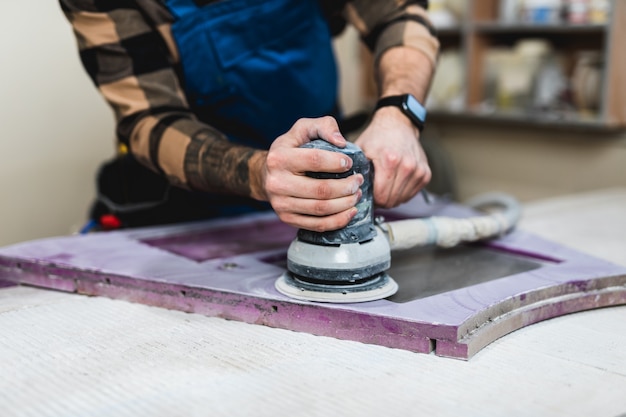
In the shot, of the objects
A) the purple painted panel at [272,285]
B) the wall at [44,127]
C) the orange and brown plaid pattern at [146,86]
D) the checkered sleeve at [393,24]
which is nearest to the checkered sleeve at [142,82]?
the orange and brown plaid pattern at [146,86]

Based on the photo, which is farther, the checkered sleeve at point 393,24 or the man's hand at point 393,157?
the checkered sleeve at point 393,24

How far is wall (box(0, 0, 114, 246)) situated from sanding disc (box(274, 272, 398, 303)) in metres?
1.26

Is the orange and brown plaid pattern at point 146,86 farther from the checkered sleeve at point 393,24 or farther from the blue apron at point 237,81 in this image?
the checkered sleeve at point 393,24

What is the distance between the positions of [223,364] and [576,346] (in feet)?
1.46

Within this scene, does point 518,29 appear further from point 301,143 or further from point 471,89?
point 301,143

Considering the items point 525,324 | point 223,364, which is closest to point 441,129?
point 525,324

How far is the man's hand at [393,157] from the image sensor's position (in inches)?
45.1

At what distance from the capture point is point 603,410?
0.76 meters

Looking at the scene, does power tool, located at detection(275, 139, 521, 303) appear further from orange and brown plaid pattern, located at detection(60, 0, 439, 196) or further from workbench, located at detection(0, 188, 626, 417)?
orange and brown plaid pattern, located at detection(60, 0, 439, 196)

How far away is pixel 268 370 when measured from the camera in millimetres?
856

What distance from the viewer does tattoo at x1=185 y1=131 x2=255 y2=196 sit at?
1169mm

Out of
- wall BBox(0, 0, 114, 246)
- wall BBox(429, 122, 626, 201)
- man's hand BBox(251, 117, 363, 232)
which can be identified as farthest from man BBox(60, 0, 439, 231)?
wall BBox(429, 122, 626, 201)

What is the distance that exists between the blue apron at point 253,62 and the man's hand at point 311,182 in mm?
479

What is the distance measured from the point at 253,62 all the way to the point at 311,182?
0.57 m
